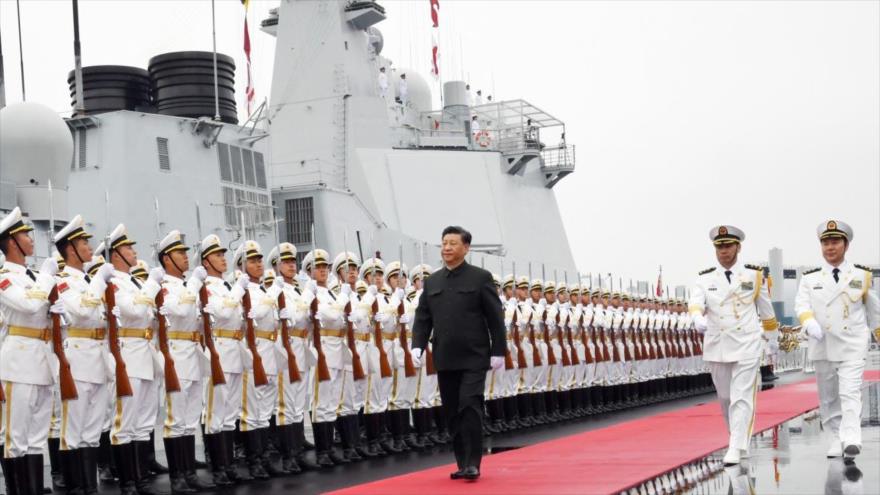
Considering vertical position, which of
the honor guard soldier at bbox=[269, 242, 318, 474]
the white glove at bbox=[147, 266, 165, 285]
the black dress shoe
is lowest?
the black dress shoe

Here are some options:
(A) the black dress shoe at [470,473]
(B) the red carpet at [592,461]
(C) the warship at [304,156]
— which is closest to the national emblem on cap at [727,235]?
(B) the red carpet at [592,461]

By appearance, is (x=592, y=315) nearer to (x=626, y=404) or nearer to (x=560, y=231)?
(x=626, y=404)

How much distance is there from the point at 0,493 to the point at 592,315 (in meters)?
9.02

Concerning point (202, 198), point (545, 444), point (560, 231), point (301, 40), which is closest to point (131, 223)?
point (202, 198)

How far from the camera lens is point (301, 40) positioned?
3048cm

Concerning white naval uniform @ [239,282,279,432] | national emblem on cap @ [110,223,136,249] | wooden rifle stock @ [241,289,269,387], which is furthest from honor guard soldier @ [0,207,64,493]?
white naval uniform @ [239,282,279,432]

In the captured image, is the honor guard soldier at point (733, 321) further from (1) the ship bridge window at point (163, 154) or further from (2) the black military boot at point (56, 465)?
(1) the ship bridge window at point (163, 154)

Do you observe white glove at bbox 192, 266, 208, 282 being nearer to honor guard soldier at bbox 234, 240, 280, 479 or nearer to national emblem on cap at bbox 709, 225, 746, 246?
honor guard soldier at bbox 234, 240, 280, 479

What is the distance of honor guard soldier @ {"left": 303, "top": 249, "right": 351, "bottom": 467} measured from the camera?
946cm

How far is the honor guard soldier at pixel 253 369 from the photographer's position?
8.71m

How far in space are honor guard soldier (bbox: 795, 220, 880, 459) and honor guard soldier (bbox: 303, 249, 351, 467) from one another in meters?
3.76

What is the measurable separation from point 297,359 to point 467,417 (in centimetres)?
233

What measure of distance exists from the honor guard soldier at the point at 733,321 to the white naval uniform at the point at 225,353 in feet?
10.9

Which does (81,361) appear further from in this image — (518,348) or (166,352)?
(518,348)
